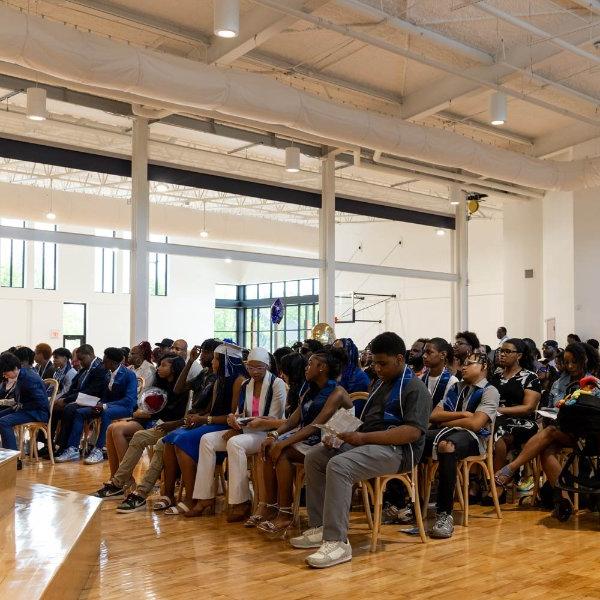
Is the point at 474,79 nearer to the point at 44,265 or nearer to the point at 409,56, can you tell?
the point at 409,56

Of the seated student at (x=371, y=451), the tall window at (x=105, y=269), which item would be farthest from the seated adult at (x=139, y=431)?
the tall window at (x=105, y=269)

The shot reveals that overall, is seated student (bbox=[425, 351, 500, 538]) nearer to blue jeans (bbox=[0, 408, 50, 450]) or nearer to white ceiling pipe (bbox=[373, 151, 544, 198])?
blue jeans (bbox=[0, 408, 50, 450])

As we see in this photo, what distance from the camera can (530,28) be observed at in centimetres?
803

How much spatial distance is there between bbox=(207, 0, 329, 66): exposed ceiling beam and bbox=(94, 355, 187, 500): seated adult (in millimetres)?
3774

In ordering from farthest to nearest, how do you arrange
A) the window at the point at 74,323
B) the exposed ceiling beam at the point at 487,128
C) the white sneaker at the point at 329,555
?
1. the window at the point at 74,323
2. the exposed ceiling beam at the point at 487,128
3. the white sneaker at the point at 329,555

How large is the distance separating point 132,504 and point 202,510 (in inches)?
19.6

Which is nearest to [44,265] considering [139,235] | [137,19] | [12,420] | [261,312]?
[261,312]

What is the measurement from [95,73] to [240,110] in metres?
1.67

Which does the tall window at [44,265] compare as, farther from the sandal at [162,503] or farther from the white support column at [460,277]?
the sandal at [162,503]

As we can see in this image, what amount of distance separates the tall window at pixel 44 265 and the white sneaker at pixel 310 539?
1812 cm

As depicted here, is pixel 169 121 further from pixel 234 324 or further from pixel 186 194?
pixel 234 324

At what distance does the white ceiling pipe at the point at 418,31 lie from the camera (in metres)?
7.38

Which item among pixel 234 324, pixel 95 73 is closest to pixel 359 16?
pixel 95 73

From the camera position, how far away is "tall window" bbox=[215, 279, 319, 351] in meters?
24.3
